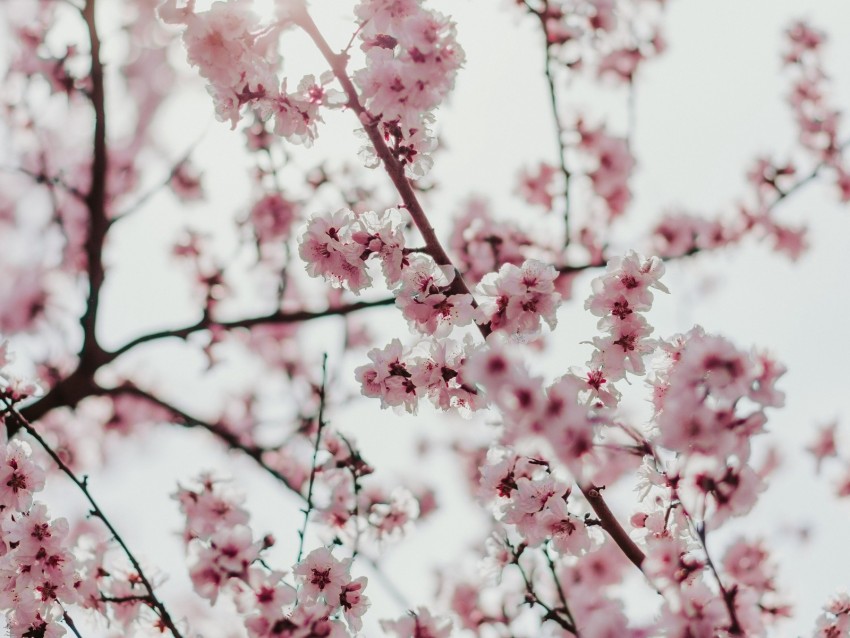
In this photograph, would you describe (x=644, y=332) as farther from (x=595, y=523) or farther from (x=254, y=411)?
(x=254, y=411)

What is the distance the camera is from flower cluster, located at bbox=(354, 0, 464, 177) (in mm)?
2279

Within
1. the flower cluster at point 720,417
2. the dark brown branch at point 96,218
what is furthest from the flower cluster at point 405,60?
the dark brown branch at point 96,218

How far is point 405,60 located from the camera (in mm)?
2307

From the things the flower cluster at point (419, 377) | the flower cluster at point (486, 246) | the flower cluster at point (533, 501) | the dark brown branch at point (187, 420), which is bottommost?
the flower cluster at point (533, 501)

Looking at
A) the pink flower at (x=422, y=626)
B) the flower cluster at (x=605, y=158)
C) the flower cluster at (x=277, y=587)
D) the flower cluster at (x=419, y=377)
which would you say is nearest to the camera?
the flower cluster at (x=277, y=587)

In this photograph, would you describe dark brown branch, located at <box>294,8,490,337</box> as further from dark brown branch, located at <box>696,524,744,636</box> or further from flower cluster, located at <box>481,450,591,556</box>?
dark brown branch, located at <box>696,524,744,636</box>

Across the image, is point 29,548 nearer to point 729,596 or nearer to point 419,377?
point 419,377

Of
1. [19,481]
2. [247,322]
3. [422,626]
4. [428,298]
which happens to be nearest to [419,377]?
[428,298]

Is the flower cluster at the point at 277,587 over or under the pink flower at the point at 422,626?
under

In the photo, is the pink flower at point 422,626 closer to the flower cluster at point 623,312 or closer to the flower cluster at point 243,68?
the flower cluster at point 623,312

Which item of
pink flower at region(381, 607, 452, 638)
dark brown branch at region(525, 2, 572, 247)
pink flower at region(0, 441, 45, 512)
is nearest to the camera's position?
pink flower at region(0, 441, 45, 512)

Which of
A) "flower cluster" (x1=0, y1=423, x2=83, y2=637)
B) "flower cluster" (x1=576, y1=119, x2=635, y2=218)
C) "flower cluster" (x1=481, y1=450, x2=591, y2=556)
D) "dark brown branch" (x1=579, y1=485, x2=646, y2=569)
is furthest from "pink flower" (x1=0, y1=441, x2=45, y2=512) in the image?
"flower cluster" (x1=576, y1=119, x2=635, y2=218)

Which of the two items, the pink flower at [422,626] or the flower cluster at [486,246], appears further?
the flower cluster at [486,246]

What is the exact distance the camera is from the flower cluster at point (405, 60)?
2.28 meters
